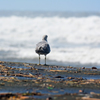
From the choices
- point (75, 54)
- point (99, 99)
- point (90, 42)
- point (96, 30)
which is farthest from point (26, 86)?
point (96, 30)

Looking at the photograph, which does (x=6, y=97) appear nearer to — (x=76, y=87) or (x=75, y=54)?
(x=76, y=87)

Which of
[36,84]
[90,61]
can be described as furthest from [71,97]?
[90,61]

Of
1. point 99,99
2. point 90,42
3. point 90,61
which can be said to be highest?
point 90,42

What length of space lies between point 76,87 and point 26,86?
5.01 ft

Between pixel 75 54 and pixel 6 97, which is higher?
pixel 75 54

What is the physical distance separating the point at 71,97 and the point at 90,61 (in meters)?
18.0

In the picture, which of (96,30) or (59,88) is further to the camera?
(96,30)

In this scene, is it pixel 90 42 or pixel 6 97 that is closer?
pixel 6 97

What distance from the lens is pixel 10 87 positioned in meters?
10.3

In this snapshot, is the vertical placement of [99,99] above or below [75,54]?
below

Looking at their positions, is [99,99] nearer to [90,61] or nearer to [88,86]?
[88,86]

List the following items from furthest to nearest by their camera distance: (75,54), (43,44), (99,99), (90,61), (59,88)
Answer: (75,54)
(90,61)
(43,44)
(59,88)
(99,99)

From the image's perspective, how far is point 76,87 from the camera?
412 inches

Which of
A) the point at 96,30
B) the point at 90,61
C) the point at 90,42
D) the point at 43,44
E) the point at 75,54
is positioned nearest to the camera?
the point at 43,44
